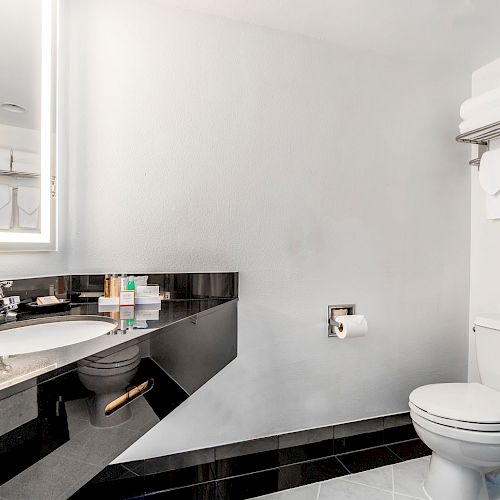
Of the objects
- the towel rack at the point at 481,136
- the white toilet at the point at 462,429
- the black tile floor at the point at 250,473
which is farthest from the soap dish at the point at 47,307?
the towel rack at the point at 481,136

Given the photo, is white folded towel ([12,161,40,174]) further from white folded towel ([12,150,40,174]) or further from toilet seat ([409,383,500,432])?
toilet seat ([409,383,500,432])

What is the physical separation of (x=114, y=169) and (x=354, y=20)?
1.33 meters

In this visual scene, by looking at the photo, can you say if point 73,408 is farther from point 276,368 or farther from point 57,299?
point 276,368

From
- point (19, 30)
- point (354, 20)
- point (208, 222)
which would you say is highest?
point (354, 20)

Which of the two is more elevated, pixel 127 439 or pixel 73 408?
pixel 73 408

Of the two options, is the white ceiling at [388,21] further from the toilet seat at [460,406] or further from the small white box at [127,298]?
the toilet seat at [460,406]

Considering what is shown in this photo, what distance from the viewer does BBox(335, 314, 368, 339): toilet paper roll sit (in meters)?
1.77

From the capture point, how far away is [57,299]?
140 cm

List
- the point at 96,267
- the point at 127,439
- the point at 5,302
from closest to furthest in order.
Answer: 1. the point at 127,439
2. the point at 5,302
3. the point at 96,267

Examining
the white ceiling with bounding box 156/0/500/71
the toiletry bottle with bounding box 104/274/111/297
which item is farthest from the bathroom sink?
the white ceiling with bounding box 156/0/500/71

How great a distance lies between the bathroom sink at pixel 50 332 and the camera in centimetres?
101

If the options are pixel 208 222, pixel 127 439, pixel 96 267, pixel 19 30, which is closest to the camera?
pixel 127 439

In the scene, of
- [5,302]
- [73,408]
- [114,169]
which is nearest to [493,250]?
[114,169]

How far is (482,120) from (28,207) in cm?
211
